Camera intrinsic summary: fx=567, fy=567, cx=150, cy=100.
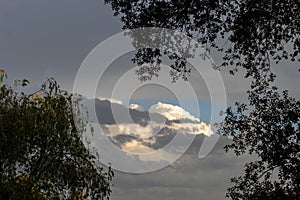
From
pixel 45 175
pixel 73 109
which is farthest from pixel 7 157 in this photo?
pixel 73 109

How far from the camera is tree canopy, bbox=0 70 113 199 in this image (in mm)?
18234

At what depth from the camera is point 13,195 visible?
17203 millimetres

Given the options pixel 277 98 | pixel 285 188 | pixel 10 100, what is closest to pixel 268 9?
pixel 277 98

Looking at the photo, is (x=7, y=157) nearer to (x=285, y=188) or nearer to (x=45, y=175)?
(x=45, y=175)

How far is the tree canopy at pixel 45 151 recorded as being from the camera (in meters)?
18.2

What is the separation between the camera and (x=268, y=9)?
49.5ft

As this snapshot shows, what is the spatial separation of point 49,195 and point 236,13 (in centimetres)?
852

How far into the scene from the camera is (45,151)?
18.9 m

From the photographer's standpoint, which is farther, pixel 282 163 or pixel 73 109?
pixel 73 109

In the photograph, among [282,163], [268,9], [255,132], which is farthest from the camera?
[255,132]

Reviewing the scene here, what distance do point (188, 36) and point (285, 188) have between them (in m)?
6.00

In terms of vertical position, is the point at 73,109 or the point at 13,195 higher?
the point at 73,109

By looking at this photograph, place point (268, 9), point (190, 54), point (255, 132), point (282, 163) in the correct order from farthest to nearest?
point (255, 132) < point (282, 163) < point (190, 54) < point (268, 9)

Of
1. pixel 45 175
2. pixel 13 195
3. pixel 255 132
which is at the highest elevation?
pixel 255 132
